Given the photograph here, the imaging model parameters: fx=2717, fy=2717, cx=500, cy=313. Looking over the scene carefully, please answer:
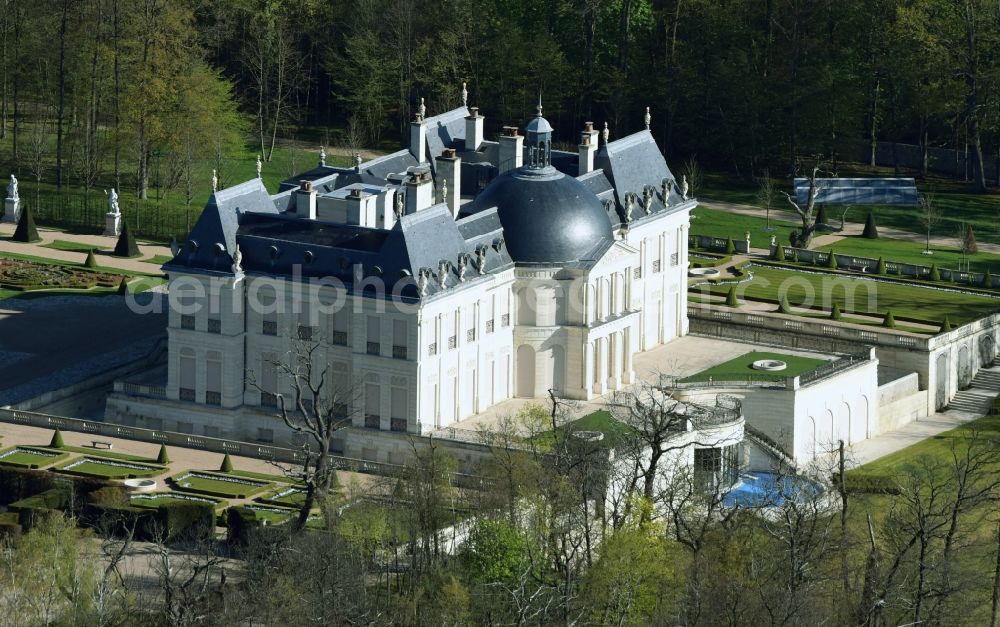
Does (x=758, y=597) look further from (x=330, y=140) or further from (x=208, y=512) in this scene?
(x=330, y=140)

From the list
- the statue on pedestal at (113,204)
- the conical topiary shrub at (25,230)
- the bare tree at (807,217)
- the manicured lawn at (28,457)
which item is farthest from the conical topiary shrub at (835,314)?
the conical topiary shrub at (25,230)

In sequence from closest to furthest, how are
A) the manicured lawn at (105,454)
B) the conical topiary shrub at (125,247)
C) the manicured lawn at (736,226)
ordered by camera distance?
the manicured lawn at (105,454)
the conical topiary shrub at (125,247)
the manicured lawn at (736,226)

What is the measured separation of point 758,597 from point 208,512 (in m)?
22.7

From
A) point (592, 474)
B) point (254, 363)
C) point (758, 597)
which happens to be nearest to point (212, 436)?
point (254, 363)

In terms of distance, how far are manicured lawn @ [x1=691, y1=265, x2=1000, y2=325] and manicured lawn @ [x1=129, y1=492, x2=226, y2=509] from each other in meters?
38.4

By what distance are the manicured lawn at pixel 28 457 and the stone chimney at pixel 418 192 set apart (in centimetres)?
1804

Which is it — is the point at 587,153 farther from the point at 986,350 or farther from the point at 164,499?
the point at 164,499

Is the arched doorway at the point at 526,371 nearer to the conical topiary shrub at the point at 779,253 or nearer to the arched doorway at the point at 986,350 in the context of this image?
the arched doorway at the point at 986,350

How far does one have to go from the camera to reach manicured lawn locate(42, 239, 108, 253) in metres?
145

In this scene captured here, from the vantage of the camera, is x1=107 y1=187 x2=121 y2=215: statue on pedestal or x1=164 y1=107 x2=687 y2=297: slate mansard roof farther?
x1=107 y1=187 x2=121 y2=215: statue on pedestal

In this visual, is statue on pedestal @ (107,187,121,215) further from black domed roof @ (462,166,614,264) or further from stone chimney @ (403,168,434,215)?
stone chimney @ (403,168,434,215)

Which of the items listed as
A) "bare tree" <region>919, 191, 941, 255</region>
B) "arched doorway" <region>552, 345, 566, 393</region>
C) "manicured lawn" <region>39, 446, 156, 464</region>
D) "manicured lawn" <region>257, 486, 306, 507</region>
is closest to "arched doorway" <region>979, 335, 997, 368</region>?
"bare tree" <region>919, 191, 941, 255</region>

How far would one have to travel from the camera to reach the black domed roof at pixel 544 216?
11750 centimetres

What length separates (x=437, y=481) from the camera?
101500mm
